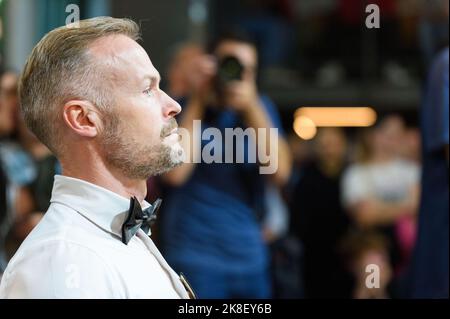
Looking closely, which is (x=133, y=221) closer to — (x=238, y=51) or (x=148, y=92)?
(x=148, y=92)

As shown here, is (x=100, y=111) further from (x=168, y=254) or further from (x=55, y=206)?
(x=168, y=254)

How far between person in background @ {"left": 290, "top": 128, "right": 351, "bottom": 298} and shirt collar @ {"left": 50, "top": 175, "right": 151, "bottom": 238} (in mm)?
2889

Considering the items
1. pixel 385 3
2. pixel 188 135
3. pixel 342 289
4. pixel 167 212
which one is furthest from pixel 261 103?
pixel 385 3

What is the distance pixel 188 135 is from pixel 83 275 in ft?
4.29

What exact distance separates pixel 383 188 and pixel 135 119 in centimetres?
345

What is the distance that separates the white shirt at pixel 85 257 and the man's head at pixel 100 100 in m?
0.07

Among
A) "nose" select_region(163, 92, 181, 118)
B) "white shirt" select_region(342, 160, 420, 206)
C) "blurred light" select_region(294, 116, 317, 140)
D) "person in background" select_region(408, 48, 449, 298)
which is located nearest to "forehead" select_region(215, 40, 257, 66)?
"person in background" select_region(408, 48, 449, 298)

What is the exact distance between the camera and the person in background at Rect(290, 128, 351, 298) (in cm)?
458

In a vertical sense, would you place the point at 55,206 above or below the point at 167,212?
above

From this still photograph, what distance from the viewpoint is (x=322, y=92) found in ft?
24.3

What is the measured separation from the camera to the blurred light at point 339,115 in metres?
6.21

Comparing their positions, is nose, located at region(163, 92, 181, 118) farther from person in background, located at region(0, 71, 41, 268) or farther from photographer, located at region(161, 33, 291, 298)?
photographer, located at region(161, 33, 291, 298)

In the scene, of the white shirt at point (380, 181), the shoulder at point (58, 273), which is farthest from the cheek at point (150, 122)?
the white shirt at point (380, 181)

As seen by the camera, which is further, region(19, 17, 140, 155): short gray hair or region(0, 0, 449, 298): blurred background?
region(0, 0, 449, 298): blurred background
